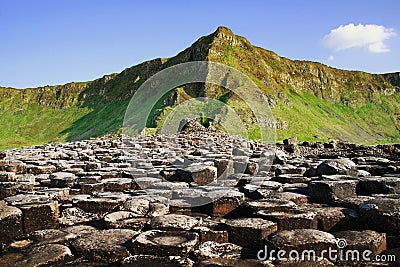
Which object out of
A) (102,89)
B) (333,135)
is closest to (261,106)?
(333,135)

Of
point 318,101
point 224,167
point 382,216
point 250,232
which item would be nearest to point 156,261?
point 250,232

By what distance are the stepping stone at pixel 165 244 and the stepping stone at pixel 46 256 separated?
0.63 metres

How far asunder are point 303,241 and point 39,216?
3.00 m

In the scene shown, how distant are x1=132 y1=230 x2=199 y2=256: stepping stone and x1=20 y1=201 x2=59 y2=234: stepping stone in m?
1.34

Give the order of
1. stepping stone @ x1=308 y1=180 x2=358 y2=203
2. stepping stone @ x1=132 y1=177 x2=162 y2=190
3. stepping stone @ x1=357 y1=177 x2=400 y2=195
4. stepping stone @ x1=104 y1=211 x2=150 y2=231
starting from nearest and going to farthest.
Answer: stepping stone @ x1=104 y1=211 x2=150 y2=231, stepping stone @ x1=308 y1=180 x2=358 y2=203, stepping stone @ x1=357 y1=177 x2=400 y2=195, stepping stone @ x1=132 y1=177 x2=162 y2=190

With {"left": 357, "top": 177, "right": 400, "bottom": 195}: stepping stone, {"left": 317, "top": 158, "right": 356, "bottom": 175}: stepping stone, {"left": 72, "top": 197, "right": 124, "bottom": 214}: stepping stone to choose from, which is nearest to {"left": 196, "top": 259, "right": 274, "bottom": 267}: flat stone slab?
{"left": 72, "top": 197, "right": 124, "bottom": 214}: stepping stone

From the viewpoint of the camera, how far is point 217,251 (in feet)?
11.6

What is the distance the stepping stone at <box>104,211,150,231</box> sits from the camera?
4098 millimetres

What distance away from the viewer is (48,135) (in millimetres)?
88062

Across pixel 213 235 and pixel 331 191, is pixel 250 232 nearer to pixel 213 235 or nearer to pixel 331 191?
pixel 213 235

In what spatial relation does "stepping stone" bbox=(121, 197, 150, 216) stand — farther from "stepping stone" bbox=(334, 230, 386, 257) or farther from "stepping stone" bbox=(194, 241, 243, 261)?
"stepping stone" bbox=(334, 230, 386, 257)

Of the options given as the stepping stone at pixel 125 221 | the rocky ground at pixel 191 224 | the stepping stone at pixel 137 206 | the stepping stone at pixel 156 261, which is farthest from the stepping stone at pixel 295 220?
the stepping stone at pixel 137 206

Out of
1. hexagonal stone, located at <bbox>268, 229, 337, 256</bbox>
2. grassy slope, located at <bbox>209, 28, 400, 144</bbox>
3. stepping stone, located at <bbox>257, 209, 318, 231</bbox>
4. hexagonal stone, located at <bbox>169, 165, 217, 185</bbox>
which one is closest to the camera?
hexagonal stone, located at <bbox>268, 229, 337, 256</bbox>

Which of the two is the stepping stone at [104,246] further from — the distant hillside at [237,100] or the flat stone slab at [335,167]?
the distant hillside at [237,100]
